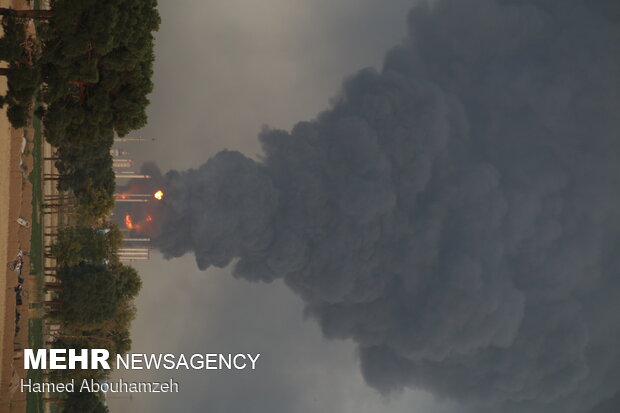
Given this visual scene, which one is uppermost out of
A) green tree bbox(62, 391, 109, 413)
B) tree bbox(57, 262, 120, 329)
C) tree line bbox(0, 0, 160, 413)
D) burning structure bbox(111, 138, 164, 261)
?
burning structure bbox(111, 138, 164, 261)

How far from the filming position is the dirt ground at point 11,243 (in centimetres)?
4181

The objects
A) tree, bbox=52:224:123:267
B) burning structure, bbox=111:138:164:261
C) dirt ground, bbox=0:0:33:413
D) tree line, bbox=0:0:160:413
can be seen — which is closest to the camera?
tree line, bbox=0:0:160:413

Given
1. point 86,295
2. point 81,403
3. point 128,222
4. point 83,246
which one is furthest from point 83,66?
point 128,222

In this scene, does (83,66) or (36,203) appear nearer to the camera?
(83,66)

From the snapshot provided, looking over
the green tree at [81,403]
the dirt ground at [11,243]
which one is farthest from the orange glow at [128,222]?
the dirt ground at [11,243]

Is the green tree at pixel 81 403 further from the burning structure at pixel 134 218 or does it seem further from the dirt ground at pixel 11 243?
the burning structure at pixel 134 218

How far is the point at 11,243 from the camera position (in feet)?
148

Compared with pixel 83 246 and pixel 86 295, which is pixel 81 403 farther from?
pixel 83 246

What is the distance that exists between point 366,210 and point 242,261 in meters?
12.8

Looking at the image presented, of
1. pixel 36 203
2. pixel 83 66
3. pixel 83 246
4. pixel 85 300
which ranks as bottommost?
pixel 85 300

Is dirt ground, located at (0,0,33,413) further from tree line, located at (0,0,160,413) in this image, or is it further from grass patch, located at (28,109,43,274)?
tree line, located at (0,0,160,413)

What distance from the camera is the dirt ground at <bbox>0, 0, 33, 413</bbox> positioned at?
41812mm

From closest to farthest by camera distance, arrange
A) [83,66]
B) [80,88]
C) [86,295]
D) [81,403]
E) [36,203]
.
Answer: [83,66]
[80,88]
[86,295]
[36,203]
[81,403]

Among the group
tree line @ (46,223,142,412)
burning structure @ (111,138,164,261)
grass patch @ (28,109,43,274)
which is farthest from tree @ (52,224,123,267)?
burning structure @ (111,138,164,261)
